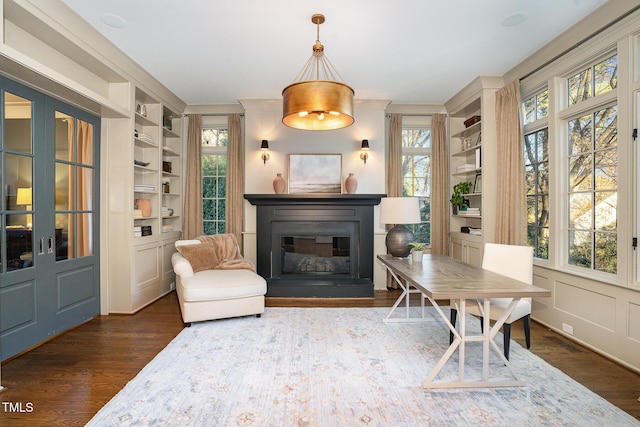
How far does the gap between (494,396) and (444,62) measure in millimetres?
3353

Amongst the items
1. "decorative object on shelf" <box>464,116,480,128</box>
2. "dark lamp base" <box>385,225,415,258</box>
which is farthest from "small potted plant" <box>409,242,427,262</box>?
"decorative object on shelf" <box>464,116,480,128</box>

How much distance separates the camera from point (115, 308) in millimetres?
3955

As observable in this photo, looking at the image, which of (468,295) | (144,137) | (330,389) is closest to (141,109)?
(144,137)

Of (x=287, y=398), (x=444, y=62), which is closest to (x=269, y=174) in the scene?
(x=444, y=62)

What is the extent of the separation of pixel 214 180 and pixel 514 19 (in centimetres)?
446

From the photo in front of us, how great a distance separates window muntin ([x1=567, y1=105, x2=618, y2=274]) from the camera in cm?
286

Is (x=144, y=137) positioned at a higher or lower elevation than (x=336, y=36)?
lower

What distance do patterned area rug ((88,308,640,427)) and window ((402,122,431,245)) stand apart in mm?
2404

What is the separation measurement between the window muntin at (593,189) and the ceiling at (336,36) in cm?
95

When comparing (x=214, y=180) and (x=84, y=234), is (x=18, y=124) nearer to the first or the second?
(x=84, y=234)

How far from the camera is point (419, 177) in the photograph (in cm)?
549

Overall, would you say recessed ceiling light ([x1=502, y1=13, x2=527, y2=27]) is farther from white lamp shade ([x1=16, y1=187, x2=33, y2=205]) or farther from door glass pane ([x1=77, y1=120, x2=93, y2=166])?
white lamp shade ([x1=16, y1=187, x2=33, y2=205])

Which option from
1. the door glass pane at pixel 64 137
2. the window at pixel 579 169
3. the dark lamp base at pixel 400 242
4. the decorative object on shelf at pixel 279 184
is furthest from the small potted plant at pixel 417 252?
the door glass pane at pixel 64 137

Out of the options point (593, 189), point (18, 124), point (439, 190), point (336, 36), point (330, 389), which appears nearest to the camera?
point (330, 389)
